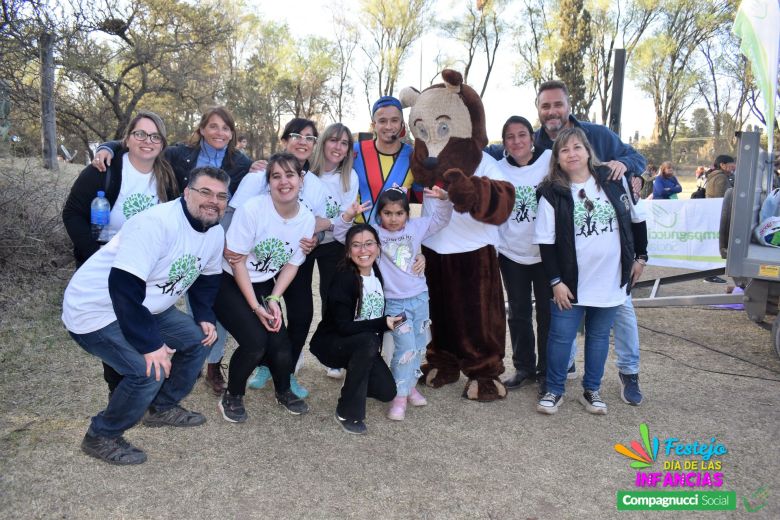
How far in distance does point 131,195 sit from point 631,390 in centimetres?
328

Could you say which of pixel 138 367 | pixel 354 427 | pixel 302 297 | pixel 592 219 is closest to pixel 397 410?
pixel 354 427

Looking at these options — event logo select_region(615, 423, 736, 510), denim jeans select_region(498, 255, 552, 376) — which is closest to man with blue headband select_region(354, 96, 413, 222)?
denim jeans select_region(498, 255, 552, 376)

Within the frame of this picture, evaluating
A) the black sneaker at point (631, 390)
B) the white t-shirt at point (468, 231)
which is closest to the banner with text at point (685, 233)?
the black sneaker at point (631, 390)

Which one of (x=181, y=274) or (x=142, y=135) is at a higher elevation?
(x=142, y=135)

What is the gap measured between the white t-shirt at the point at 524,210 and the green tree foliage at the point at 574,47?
26871 mm

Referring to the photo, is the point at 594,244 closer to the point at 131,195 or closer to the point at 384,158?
the point at 384,158

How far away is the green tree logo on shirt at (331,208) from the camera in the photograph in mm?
3629

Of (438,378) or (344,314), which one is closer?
(344,314)

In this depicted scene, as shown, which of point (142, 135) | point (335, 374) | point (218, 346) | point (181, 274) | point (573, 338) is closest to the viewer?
point (181, 274)

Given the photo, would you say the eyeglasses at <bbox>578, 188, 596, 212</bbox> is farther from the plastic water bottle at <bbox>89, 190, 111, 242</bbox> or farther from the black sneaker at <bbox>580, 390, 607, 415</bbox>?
the plastic water bottle at <bbox>89, 190, 111, 242</bbox>

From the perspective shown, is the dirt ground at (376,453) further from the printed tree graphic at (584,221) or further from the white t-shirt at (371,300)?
the printed tree graphic at (584,221)

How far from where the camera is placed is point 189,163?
3.56 m

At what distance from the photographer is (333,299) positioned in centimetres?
331

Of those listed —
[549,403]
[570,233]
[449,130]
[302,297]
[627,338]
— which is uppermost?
[449,130]
